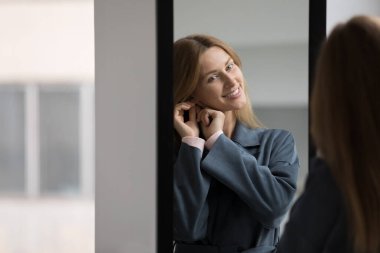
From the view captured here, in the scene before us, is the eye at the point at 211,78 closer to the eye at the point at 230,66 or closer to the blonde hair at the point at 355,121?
the eye at the point at 230,66

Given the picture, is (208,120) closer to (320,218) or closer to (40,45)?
(320,218)

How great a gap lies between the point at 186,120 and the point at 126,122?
0.31 feet

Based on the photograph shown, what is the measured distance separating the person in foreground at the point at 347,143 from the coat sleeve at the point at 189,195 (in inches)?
11.5

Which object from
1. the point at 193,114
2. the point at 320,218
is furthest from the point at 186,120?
the point at 320,218

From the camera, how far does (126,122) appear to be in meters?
0.84

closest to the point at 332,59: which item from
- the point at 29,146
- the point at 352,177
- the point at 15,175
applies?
the point at 352,177

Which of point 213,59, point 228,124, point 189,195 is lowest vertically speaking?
point 189,195

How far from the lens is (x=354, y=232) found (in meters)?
0.52

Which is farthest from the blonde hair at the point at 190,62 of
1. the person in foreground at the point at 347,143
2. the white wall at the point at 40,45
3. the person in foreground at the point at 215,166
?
the white wall at the point at 40,45

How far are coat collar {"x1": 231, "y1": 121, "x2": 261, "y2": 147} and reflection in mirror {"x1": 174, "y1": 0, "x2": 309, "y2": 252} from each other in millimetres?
25

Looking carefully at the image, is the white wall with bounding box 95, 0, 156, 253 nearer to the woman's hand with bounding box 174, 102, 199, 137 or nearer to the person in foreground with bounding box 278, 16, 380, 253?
the woman's hand with bounding box 174, 102, 199, 137

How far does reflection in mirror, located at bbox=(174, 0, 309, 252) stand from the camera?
2.75 ft

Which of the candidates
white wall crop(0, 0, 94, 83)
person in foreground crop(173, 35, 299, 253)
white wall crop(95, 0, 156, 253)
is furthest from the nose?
white wall crop(0, 0, 94, 83)

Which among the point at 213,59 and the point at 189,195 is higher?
the point at 213,59
